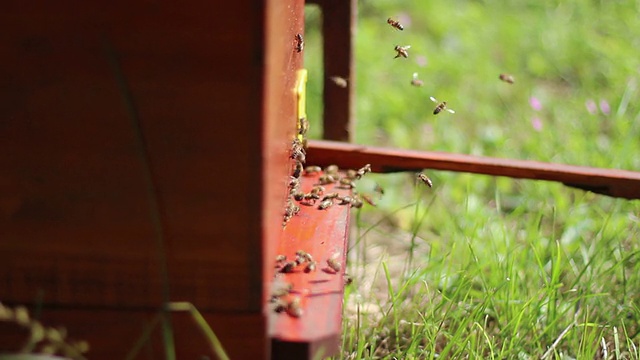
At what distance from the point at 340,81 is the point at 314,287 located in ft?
3.41

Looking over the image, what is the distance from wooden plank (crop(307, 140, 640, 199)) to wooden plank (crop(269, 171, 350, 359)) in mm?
311

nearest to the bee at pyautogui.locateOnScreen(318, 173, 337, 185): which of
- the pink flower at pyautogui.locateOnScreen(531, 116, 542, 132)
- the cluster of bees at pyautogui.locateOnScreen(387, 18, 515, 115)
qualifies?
the cluster of bees at pyautogui.locateOnScreen(387, 18, 515, 115)

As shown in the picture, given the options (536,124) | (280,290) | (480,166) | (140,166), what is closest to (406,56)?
(480,166)

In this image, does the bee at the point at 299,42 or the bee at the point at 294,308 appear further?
the bee at the point at 299,42

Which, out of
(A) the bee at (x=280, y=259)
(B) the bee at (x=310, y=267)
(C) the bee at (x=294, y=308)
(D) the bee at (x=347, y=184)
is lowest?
(C) the bee at (x=294, y=308)

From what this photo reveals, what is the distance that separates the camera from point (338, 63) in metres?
2.81

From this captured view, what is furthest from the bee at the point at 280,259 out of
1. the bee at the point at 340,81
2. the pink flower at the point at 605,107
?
the pink flower at the point at 605,107

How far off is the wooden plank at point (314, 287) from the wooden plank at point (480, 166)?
0.31 metres

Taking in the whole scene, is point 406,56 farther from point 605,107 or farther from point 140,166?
point 605,107

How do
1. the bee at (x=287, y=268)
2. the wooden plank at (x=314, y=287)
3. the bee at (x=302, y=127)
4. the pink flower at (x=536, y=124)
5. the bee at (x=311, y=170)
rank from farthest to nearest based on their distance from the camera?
the pink flower at (x=536, y=124) → the bee at (x=311, y=170) → the bee at (x=302, y=127) → the bee at (x=287, y=268) → the wooden plank at (x=314, y=287)

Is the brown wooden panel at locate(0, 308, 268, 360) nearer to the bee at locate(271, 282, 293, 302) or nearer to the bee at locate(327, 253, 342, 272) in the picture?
the bee at locate(271, 282, 293, 302)

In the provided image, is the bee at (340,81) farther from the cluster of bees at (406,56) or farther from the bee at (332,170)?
the bee at (332,170)

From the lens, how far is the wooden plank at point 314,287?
1.66m

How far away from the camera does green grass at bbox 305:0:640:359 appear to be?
2385mm
